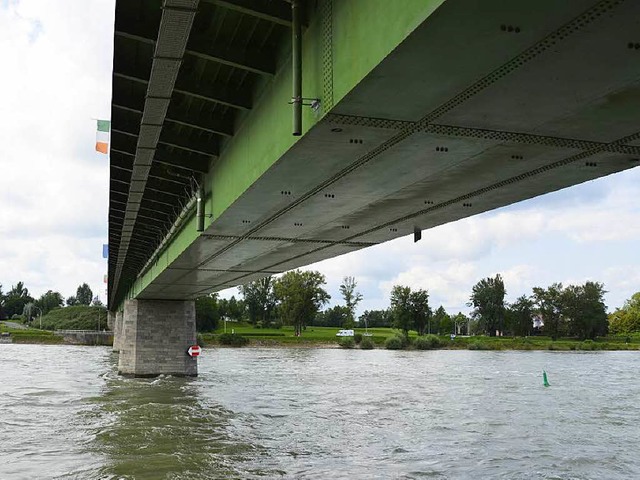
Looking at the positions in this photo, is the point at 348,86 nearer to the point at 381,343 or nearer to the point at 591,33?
the point at 591,33

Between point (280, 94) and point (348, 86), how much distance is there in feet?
9.71

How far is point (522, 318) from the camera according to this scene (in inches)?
6762

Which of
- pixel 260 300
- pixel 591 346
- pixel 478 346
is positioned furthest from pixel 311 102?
pixel 260 300

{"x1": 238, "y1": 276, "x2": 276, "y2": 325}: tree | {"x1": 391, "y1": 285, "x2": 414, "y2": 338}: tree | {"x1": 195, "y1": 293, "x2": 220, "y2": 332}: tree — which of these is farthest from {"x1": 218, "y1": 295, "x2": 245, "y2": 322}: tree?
{"x1": 391, "y1": 285, "x2": 414, "y2": 338}: tree

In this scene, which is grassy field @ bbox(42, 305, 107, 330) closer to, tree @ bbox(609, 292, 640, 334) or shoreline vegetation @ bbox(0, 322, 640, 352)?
shoreline vegetation @ bbox(0, 322, 640, 352)

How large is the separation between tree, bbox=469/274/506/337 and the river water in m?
136

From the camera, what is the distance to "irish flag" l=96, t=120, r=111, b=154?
16.9 metres

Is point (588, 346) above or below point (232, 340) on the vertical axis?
below

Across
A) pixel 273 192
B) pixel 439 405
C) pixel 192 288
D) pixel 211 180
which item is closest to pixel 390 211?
pixel 273 192

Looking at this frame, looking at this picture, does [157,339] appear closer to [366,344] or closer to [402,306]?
[366,344]

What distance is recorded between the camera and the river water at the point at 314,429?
17.0 m

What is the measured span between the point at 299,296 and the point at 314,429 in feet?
389

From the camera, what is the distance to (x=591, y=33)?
591 centimetres

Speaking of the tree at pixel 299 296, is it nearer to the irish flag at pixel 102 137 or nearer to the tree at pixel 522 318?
the tree at pixel 522 318
